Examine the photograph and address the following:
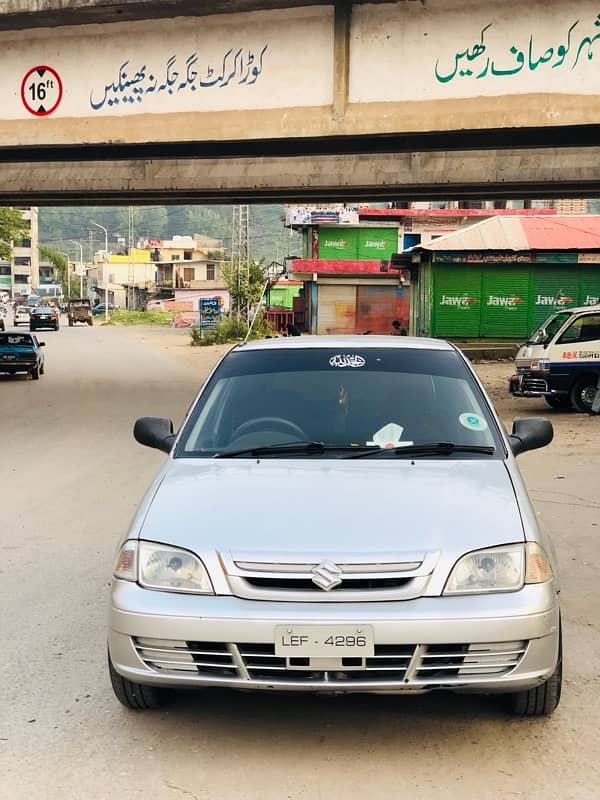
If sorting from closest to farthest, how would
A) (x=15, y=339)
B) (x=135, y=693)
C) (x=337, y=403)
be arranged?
(x=135, y=693) < (x=337, y=403) < (x=15, y=339)

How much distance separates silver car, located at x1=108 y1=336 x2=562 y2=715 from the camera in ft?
12.5

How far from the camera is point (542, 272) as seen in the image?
35.6m

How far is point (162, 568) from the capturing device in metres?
4.05

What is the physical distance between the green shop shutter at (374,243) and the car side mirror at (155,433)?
51.3 m

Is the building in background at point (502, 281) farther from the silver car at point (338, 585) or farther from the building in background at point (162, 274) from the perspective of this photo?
the building in background at point (162, 274)

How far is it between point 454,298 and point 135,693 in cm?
3230

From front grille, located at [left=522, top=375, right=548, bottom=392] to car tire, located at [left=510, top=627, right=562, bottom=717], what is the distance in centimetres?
1542

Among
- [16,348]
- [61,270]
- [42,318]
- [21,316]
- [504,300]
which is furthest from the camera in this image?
[61,270]

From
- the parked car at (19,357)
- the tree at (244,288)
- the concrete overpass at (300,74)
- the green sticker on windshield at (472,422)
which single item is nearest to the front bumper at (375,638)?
the green sticker on windshield at (472,422)

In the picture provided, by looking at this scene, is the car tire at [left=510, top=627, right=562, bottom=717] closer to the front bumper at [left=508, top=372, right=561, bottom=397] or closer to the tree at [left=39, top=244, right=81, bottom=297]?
the front bumper at [left=508, top=372, right=561, bottom=397]

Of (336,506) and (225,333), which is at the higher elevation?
(336,506)

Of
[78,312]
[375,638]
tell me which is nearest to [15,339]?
[375,638]

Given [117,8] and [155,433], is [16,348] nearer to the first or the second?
[117,8]

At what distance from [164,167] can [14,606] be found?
15.9 m
